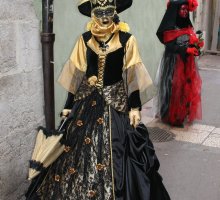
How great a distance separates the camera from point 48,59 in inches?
155

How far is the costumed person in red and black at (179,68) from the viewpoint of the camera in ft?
20.7

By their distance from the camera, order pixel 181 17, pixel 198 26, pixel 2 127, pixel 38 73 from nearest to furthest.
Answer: pixel 2 127 → pixel 38 73 → pixel 181 17 → pixel 198 26

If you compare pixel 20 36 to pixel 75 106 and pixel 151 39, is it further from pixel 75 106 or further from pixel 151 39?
pixel 151 39

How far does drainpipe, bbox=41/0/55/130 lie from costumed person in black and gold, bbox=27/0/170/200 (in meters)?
Answer: 0.37

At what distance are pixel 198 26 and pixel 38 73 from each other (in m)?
9.70

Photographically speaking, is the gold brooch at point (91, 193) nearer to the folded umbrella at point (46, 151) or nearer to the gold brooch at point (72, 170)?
the gold brooch at point (72, 170)

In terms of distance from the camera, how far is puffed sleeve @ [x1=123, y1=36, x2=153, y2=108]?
351 cm

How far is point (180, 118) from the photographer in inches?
264

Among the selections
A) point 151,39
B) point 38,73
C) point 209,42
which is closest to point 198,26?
point 209,42

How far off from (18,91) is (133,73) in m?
1.12

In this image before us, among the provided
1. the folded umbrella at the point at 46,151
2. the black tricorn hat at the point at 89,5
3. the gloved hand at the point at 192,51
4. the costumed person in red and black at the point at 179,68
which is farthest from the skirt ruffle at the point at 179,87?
the folded umbrella at the point at 46,151

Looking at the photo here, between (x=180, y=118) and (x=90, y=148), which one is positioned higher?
(x=90, y=148)

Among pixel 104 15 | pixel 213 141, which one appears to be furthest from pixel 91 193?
pixel 213 141
